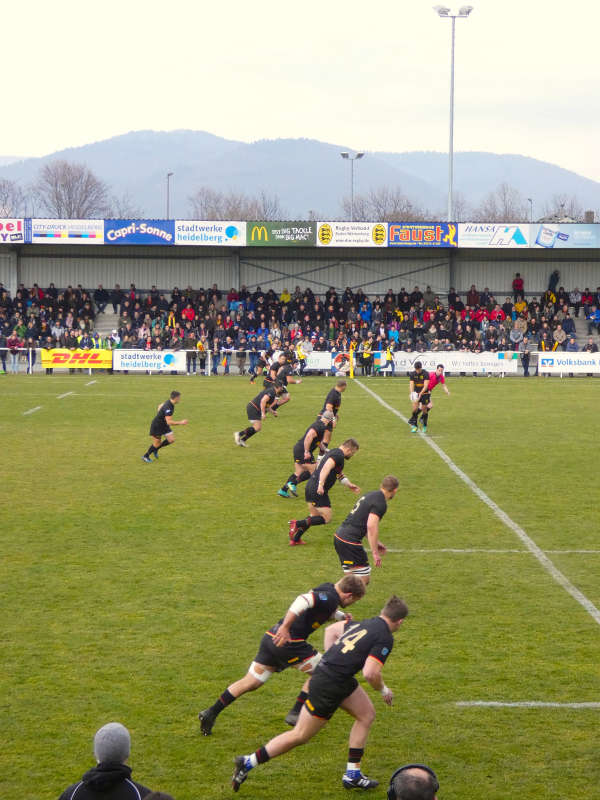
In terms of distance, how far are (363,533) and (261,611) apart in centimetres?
144

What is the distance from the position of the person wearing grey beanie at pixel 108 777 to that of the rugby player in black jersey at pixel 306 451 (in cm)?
1076

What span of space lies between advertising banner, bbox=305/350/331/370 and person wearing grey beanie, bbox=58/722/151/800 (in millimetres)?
38799

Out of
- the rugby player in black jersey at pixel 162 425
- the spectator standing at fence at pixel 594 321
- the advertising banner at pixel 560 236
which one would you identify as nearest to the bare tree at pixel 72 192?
the advertising banner at pixel 560 236

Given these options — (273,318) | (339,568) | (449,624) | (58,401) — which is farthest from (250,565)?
(273,318)

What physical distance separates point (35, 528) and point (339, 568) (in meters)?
4.95

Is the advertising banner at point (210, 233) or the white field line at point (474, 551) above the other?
the advertising banner at point (210, 233)

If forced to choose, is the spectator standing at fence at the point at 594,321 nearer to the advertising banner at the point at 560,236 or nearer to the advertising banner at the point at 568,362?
the advertising banner at the point at 560,236

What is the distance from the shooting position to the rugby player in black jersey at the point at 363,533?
10258 millimetres

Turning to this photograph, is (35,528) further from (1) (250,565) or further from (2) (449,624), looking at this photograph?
(2) (449,624)

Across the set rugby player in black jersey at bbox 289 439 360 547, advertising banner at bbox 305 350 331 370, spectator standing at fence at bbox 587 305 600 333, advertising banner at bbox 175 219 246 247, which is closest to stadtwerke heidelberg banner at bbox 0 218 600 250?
advertising banner at bbox 175 219 246 247

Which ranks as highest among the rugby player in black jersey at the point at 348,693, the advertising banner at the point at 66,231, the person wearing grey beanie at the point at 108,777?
the advertising banner at the point at 66,231

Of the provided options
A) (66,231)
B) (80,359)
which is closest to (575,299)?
(80,359)

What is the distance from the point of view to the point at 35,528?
13.9 metres

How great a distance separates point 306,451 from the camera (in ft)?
50.6
